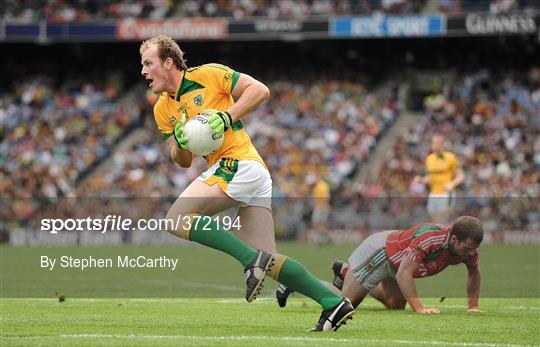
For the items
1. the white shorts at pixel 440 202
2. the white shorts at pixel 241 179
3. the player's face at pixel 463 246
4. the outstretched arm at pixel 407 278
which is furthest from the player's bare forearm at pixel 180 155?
the white shorts at pixel 440 202

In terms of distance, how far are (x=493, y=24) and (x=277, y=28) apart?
286 inches

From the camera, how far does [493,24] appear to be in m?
34.3

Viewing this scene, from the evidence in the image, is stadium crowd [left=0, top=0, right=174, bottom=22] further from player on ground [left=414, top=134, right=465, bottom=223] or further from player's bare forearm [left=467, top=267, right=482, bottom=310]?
player's bare forearm [left=467, top=267, right=482, bottom=310]

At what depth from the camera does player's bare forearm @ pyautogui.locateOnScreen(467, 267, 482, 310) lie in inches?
400

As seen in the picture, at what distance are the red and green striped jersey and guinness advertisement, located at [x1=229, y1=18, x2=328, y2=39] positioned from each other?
1038 inches

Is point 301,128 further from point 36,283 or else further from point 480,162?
point 36,283

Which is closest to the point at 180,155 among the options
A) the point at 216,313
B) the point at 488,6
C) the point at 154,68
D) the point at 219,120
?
the point at 154,68

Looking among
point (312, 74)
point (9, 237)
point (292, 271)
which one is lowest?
point (9, 237)

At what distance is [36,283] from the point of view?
48.4ft

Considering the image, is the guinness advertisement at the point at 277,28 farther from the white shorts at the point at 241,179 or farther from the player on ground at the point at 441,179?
the white shorts at the point at 241,179

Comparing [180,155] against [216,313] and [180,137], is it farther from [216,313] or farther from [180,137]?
[216,313]

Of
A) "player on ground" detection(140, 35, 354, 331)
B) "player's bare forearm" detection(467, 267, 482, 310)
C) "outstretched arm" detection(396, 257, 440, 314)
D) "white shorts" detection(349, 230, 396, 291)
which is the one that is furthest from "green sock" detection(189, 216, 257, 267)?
"player's bare forearm" detection(467, 267, 482, 310)

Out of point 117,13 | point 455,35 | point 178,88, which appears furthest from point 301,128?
point 178,88

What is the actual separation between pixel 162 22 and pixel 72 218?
10391 millimetres
